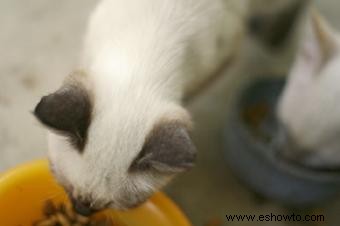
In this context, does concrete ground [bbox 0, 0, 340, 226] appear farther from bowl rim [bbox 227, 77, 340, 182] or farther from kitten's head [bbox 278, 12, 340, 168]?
kitten's head [bbox 278, 12, 340, 168]

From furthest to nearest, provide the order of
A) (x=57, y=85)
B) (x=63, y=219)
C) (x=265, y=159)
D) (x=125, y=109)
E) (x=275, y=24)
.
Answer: (x=275, y=24) → (x=57, y=85) → (x=265, y=159) → (x=63, y=219) → (x=125, y=109)

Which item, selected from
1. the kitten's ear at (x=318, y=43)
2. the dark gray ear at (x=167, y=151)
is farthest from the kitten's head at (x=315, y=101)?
the dark gray ear at (x=167, y=151)

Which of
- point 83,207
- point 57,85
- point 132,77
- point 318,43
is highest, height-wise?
point 57,85

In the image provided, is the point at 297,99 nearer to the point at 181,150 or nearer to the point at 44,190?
the point at 181,150

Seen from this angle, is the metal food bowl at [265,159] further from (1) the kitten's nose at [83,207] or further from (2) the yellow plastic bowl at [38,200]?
(1) the kitten's nose at [83,207]

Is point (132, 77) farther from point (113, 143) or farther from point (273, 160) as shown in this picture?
point (273, 160)

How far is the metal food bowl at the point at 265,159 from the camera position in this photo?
1.55 metres

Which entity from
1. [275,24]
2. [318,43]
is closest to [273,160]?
[318,43]

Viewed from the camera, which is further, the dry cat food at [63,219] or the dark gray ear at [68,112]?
the dry cat food at [63,219]

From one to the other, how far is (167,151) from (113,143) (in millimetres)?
122

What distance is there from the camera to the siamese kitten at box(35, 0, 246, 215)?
1.01 metres

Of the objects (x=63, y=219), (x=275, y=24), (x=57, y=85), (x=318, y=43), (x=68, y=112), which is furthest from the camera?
(x=275, y=24)

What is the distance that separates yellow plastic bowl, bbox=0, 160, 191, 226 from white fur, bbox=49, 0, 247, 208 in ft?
0.62

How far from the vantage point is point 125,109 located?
42.6 inches
